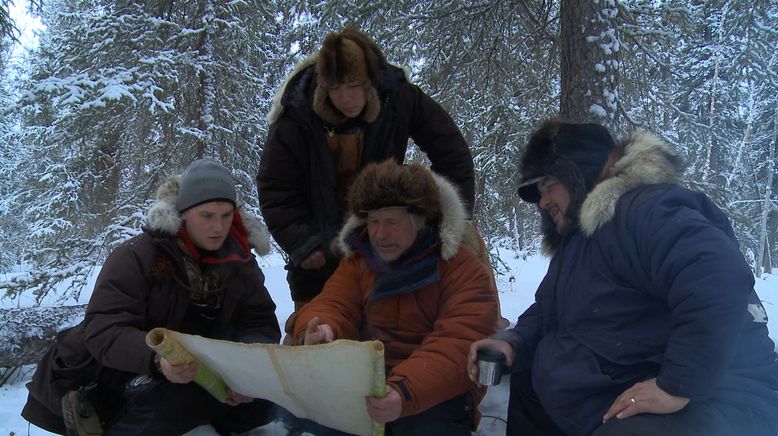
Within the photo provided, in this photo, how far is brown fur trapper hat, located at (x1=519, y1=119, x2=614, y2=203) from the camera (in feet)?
7.14

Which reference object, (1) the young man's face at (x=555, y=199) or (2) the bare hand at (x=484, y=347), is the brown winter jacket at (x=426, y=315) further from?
(1) the young man's face at (x=555, y=199)

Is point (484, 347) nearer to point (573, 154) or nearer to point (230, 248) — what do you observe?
point (573, 154)

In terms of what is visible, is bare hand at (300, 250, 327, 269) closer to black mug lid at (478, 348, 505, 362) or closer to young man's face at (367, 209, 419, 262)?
young man's face at (367, 209, 419, 262)

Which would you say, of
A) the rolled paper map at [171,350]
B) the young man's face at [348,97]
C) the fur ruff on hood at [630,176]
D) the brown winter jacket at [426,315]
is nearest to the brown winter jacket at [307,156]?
the young man's face at [348,97]

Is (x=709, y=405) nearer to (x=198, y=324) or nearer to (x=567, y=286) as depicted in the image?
(x=567, y=286)

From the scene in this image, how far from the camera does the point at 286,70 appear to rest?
8914mm

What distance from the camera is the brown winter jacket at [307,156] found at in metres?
3.04

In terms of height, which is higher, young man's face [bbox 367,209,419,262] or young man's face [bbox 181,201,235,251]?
young man's face [bbox 181,201,235,251]

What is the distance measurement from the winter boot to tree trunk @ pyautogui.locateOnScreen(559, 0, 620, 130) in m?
3.93

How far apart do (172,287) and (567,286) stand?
6.13 ft

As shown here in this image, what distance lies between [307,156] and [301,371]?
158 cm

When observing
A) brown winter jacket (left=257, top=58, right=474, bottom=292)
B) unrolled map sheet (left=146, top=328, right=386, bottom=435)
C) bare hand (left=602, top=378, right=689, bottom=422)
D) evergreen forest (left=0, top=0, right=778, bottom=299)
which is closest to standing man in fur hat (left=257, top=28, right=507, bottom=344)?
brown winter jacket (left=257, top=58, right=474, bottom=292)

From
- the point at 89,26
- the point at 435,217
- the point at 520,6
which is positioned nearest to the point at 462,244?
the point at 435,217

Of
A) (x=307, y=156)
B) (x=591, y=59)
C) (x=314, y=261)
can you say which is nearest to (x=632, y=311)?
(x=314, y=261)
